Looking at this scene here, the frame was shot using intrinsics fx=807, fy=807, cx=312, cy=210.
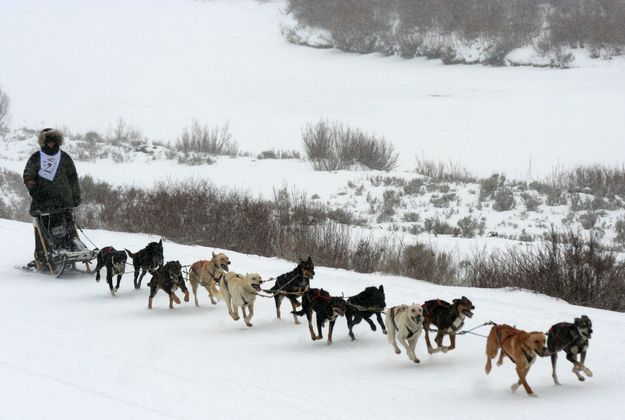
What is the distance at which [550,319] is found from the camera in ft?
29.3

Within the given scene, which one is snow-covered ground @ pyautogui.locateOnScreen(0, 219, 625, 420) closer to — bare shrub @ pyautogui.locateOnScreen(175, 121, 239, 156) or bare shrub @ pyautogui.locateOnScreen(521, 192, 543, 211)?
bare shrub @ pyautogui.locateOnScreen(521, 192, 543, 211)

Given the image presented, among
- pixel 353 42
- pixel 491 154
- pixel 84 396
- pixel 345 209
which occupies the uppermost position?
pixel 353 42

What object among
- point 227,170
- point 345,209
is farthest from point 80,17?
point 345,209

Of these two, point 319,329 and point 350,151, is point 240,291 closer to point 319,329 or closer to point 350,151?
point 319,329

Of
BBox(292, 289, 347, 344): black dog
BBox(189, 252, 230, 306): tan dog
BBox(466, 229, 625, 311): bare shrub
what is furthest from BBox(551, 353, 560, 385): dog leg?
BBox(189, 252, 230, 306): tan dog

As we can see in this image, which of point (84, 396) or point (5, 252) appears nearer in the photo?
point (84, 396)

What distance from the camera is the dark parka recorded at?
1130cm

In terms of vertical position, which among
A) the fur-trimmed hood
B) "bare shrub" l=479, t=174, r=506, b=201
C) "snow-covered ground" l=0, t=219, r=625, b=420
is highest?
the fur-trimmed hood

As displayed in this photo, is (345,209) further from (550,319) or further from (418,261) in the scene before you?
(550,319)

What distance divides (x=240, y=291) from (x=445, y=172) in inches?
557

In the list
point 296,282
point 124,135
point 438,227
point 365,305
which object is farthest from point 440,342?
point 124,135

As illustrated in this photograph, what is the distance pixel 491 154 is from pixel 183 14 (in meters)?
35.9

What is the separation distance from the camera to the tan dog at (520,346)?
6340mm

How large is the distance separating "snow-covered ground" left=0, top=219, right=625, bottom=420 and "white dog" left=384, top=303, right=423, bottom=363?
19 cm
